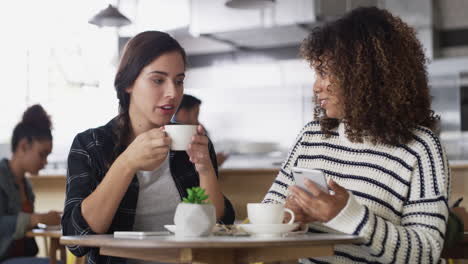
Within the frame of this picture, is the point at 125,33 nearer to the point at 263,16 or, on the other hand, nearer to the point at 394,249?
the point at 263,16

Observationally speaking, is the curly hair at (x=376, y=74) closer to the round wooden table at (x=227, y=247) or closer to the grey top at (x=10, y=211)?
the round wooden table at (x=227, y=247)

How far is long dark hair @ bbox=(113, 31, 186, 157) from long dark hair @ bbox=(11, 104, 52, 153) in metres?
2.00

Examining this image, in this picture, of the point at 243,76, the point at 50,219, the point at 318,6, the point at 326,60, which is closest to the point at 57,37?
the point at 243,76

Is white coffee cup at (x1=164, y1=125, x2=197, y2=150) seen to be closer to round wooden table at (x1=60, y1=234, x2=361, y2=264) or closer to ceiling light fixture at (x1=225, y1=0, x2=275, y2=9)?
round wooden table at (x1=60, y1=234, x2=361, y2=264)

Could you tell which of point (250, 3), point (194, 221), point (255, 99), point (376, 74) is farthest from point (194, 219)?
point (255, 99)

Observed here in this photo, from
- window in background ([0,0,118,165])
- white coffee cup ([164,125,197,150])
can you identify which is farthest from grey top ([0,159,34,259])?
window in background ([0,0,118,165])

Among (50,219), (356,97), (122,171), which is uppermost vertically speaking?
(356,97)

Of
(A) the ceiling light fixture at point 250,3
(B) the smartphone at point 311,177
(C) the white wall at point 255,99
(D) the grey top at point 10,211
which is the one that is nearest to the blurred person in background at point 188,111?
(A) the ceiling light fixture at point 250,3

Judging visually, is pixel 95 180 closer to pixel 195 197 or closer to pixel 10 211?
pixel 195 197

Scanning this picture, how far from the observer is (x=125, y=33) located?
22.8 ft

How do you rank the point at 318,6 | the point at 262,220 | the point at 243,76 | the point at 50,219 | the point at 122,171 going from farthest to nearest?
the point at 243,76 → the point at 318,6 → the point at 50,219 → the point at 122,171 → the point at 262,220

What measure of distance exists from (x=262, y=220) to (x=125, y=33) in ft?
18.9

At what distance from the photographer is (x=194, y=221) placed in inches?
54.9

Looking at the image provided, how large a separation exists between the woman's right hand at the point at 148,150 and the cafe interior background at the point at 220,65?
3112 mm
